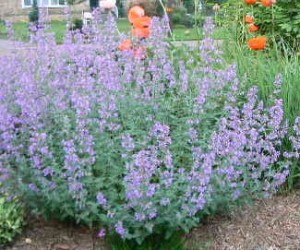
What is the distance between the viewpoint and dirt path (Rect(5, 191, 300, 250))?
3.32 metres

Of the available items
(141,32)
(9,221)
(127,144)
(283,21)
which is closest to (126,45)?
(141,32)

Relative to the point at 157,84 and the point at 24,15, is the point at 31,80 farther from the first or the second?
the point at 24,15

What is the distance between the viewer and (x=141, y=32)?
175 inches

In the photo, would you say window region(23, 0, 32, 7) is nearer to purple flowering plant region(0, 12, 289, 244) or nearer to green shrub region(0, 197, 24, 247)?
purple flowering plant region(0, 12, 289, 244)

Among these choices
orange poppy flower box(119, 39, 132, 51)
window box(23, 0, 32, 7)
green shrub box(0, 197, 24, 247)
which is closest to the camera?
green shrub box(0, 197, 24, 247)

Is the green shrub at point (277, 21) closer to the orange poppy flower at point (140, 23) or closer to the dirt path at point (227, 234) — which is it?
the orange poppy flower at point (140, 23)

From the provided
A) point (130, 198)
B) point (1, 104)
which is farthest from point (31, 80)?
point (130, 198)

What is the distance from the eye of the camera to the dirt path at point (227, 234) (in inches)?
131

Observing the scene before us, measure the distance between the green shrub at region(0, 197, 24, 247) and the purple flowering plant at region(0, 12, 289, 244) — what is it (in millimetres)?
88

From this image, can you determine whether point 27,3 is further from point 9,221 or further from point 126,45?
point 9,221

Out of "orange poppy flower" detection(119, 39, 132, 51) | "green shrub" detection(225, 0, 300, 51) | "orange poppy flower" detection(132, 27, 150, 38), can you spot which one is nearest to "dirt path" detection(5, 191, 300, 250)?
"orange poppy flower" detection(119, 39, 132, 51)

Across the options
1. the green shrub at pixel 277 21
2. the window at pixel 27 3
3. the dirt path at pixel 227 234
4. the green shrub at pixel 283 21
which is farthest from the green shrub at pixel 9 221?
the window at pixel 27 3

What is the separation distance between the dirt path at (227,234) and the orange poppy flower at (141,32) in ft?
5.20

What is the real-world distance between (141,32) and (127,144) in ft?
5.84
